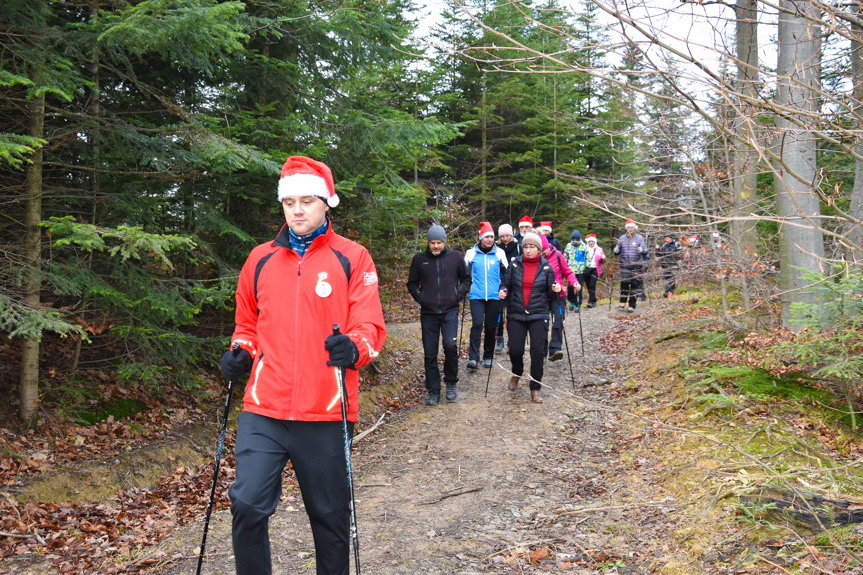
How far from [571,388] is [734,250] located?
355cm

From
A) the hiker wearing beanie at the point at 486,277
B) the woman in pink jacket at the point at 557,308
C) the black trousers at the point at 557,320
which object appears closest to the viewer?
the hiker wearing beanie at the point at 486,277

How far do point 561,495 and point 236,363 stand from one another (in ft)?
13.0

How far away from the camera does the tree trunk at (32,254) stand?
20.4ft

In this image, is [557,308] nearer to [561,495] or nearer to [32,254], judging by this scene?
[561,495]

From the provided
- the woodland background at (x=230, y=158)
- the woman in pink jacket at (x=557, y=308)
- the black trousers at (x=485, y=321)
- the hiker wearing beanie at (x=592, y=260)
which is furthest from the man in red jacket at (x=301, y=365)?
the hiker wearing beanie at (x=592, y=260)

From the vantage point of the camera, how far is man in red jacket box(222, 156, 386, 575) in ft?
10.6

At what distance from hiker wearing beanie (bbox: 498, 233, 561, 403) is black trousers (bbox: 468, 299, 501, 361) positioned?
146 centimetres

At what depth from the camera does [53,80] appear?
5.62 meters

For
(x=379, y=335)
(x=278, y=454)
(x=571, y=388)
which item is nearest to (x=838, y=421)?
(x=571, y=388)

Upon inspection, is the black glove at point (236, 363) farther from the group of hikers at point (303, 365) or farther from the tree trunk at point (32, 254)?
the tree trunk at point (32, 254)

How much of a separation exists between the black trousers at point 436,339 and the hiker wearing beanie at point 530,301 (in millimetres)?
893

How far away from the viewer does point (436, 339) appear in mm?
9484

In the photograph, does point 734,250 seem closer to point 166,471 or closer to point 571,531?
point 571,531

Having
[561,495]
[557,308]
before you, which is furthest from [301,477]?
[557,308]
